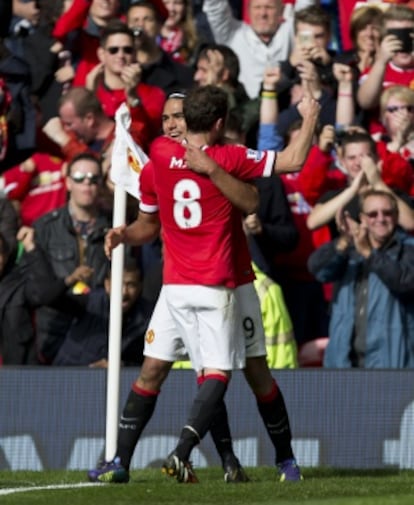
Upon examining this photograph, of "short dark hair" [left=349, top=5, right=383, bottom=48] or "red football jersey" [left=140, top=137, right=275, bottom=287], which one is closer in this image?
"red football jersey" [left=140, top=137, right=275, bottom=287]

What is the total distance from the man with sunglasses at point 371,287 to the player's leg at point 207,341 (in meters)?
3.11

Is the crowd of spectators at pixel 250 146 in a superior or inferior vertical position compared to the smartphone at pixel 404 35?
inferior

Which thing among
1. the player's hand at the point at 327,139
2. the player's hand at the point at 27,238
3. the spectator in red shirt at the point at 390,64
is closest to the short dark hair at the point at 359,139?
the player's hand at the point at 327,139

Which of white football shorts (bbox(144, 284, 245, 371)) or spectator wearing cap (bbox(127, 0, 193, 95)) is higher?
spectator wearing cap (bbox(127, 0, 193, 95))

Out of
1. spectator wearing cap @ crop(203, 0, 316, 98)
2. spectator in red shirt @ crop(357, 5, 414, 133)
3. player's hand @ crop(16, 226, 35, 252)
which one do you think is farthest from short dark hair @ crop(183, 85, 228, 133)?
spectator wearing cap @ crop(203, 0, 316, 98)

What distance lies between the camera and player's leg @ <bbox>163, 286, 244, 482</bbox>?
30.2 feet

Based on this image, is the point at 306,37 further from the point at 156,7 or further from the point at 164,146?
the point at 164,146

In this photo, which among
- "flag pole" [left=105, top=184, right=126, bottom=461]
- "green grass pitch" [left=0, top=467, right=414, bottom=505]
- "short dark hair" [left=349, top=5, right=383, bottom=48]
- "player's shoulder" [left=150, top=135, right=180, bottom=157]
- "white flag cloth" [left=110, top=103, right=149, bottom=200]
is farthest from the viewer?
"short dark hair" [left=349, top=5, right=383, bottom=48]

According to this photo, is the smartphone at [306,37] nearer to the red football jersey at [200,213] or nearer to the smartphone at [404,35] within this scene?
the smartphone at [404,35]

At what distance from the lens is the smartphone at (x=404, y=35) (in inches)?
558

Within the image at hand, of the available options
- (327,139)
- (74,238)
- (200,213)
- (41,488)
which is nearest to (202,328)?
(200,213)

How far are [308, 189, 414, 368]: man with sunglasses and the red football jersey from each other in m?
3.08

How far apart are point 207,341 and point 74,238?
398 cm

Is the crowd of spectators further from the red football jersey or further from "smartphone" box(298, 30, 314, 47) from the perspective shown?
the red football jersey
